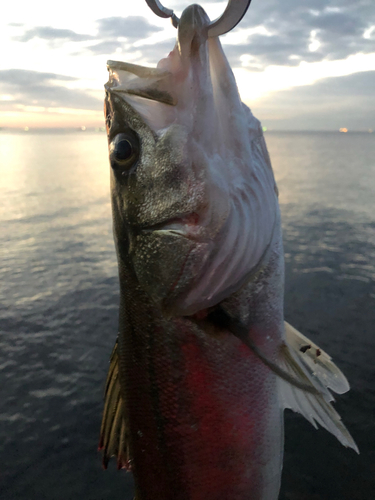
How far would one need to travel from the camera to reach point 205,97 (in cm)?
174

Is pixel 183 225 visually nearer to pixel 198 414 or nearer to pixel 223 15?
pixel 223 15

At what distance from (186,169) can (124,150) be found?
38 centimetres

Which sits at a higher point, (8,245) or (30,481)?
(8,245)

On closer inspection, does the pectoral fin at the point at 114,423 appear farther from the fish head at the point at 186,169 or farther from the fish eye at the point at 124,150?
the fish eye at the point at 124,150

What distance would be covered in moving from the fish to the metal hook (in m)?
0.08

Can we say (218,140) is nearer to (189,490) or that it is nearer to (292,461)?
(189,490)

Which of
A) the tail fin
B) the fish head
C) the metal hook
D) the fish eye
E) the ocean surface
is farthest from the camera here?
the ocean surface

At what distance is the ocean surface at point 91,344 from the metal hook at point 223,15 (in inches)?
291

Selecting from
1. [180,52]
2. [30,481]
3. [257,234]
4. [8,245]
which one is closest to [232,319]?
[257,234]

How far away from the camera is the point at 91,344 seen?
424 inches

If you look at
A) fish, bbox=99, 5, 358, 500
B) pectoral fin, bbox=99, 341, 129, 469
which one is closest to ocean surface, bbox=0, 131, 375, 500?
pectoral fin, bbox=99, 341, 129, 469

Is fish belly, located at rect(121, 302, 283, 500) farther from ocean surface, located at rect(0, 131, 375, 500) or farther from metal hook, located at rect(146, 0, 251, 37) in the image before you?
ocean surface, located at rect(0, 131, 375, 500)

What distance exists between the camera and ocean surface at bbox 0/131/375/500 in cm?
685

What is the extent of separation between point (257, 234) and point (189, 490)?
1.51 meters
